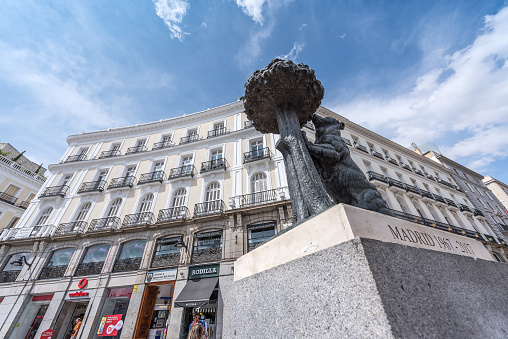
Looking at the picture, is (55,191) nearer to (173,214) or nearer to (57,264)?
(57,264)

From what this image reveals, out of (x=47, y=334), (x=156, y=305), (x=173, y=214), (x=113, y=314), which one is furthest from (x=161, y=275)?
(x=47, y=334)

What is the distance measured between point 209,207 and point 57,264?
10047 millimetres

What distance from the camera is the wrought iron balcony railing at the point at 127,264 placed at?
38.2ft

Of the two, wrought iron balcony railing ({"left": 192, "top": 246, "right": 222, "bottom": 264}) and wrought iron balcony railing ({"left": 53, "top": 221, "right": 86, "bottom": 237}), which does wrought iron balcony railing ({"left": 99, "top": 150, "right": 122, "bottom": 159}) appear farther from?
wrought iron balcony railing ({"left": 192, "top": 246, "right": 222, "bottom": 264})

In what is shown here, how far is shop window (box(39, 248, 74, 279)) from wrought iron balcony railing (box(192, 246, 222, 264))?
27.2ft

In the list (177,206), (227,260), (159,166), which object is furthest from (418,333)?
(159,166)

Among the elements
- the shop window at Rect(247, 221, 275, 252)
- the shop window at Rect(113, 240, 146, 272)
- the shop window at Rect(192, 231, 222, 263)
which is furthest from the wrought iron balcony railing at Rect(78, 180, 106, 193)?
the shop window at Rect(247, 221, 275, 252)

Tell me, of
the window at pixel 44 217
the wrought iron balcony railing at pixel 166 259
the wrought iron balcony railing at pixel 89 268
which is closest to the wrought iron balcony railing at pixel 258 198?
the wrought iron balcony railing at pixel 166 259

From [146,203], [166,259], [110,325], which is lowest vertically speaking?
[110,325]

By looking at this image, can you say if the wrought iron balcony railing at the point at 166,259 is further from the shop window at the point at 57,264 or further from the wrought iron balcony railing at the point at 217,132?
the wrought iron balcony railing at the point at 217,132

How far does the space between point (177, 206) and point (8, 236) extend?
11.9m

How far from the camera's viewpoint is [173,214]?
13125mm

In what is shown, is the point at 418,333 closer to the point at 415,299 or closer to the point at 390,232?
the point at 415,299

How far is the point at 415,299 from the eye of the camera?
4.07ft
